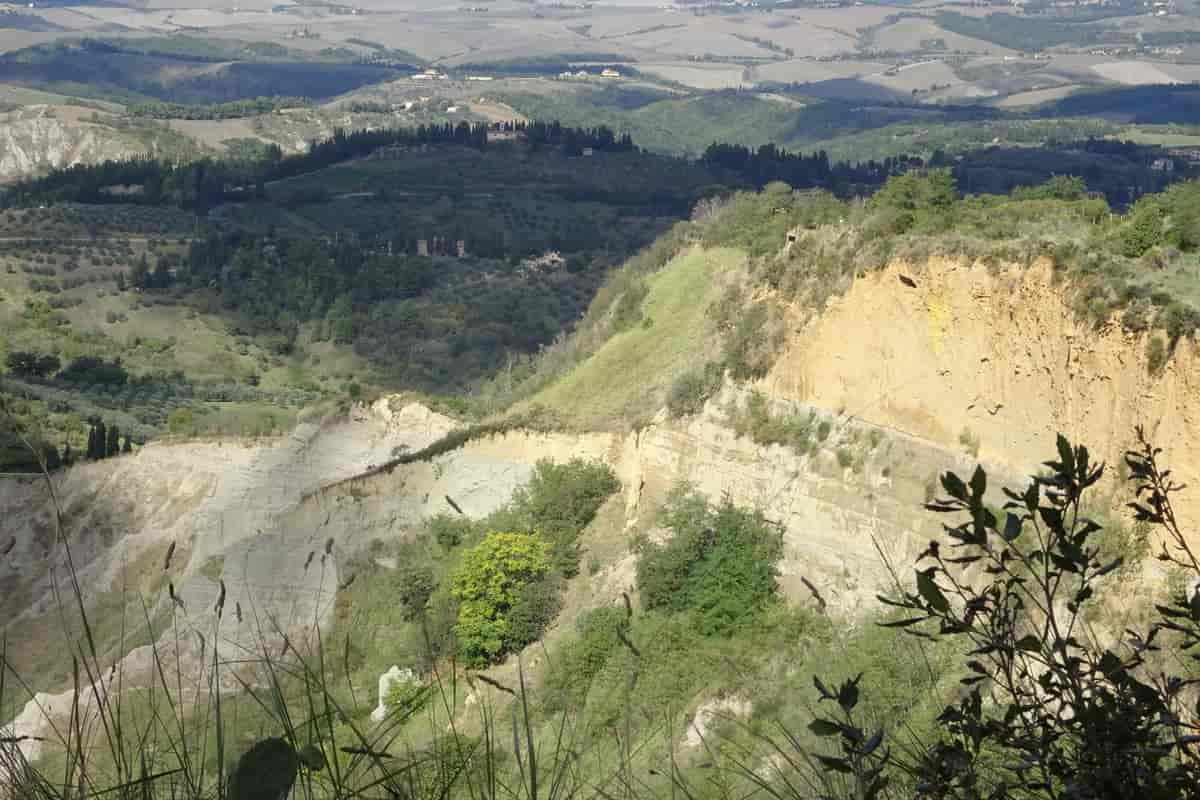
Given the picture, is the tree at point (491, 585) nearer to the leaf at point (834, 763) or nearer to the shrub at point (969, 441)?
the shrub at point (969, 441)

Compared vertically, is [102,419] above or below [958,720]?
below

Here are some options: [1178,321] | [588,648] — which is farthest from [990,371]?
[588,648]

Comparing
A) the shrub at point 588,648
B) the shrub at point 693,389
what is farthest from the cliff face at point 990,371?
the shrub at point 588,648

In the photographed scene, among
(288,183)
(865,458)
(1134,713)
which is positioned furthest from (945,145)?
(1134,713)

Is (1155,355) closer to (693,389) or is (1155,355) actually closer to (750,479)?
(750,479)

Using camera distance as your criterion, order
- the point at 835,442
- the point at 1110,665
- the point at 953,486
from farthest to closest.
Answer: the point at 835,442
the point at 1110,665
the point at 953,486

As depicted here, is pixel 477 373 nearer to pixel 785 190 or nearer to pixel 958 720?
pixel 785 190
